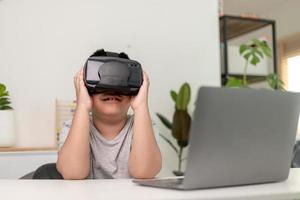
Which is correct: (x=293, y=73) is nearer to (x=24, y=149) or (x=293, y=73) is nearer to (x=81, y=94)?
(x=24, y=149)

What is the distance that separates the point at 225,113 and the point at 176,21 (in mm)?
2015

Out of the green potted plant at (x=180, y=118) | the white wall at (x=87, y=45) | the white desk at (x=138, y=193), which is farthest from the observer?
the green potted plant at (x=180, y=118)

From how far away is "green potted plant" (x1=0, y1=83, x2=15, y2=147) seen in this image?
6.43 feet

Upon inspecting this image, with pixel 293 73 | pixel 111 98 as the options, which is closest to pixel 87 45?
pixel 111 98

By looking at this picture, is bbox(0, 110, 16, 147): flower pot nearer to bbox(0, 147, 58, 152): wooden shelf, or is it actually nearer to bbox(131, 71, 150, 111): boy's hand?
bbox(0, 147, 58, 152): wooden shelf

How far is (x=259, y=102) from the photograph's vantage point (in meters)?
0.61

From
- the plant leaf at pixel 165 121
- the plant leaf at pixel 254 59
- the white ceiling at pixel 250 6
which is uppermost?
the white ceiling at pixel 250 6

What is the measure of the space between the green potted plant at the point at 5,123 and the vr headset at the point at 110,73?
4.13 ft

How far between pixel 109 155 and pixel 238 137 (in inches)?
22.5

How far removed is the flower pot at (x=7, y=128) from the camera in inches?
77.1

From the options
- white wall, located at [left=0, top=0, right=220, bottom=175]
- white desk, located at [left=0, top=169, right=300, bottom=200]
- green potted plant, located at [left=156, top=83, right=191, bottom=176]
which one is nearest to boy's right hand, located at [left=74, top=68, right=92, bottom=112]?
white desk, located at [left=0, top=169, right=300, bottom=200]

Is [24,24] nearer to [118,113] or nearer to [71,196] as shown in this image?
[118,113]

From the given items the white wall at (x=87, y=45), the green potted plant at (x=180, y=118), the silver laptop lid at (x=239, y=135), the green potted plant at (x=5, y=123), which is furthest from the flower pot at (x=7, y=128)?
the silver laptop lid at (x=239, y=135)

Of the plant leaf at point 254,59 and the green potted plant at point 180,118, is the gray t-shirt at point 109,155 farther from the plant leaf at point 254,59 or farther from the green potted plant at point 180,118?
the plant leaf at point 254,59
